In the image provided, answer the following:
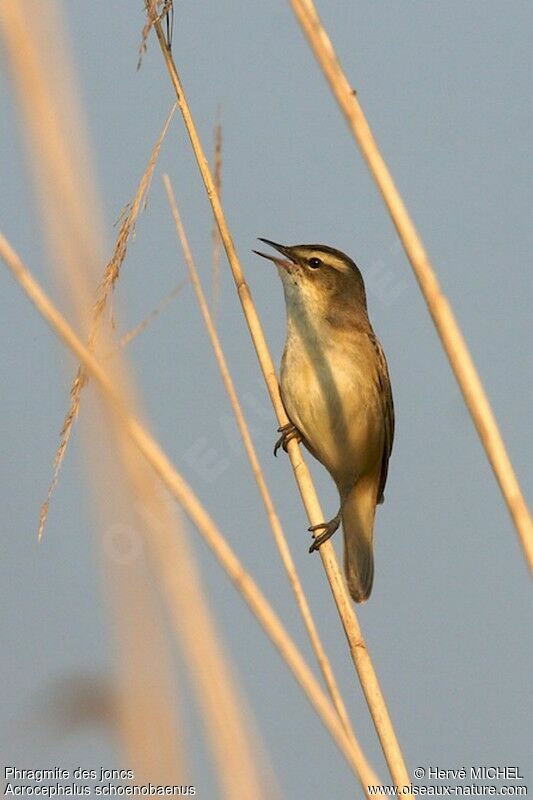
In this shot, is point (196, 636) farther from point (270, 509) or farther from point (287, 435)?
point (287, 435)

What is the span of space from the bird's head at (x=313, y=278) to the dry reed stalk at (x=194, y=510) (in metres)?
1.72

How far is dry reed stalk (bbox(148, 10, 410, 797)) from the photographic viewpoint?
2188 millimetres

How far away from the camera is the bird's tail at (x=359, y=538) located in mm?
4031

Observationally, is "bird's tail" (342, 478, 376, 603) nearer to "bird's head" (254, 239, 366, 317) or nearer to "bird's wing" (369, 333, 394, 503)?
"bird's wing" (369, 333, 394, 503)

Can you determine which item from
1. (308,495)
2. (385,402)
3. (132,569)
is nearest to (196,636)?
(132,569)

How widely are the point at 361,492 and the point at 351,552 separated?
280mm

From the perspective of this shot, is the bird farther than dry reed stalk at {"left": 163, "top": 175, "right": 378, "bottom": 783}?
Yes

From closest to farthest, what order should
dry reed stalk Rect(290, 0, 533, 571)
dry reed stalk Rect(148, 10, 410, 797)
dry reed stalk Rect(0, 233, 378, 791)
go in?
dry reed stalk Rect(290, 0, 533, 571)
dry reed stalk Rect(0, 233, 378, 791)
dry reed stalk Rect(148, 10, 410, 797)

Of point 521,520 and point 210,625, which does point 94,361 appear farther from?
point 521,520

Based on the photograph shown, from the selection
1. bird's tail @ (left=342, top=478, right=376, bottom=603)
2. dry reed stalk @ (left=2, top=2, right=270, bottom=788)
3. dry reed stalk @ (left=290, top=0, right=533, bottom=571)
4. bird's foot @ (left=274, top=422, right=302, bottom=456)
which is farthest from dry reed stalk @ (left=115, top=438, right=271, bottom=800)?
bird's tail @ (left=342, top=478, right=376, bottom=603)

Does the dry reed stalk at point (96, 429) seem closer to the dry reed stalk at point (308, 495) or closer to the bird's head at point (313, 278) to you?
the dry reed stalk at point (308, 495)

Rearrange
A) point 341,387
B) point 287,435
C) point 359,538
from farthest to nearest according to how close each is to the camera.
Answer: point 359,538 → point 341,387 → point 287,435

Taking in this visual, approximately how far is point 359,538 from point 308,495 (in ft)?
4.98

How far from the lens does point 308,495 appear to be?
2.66 m
